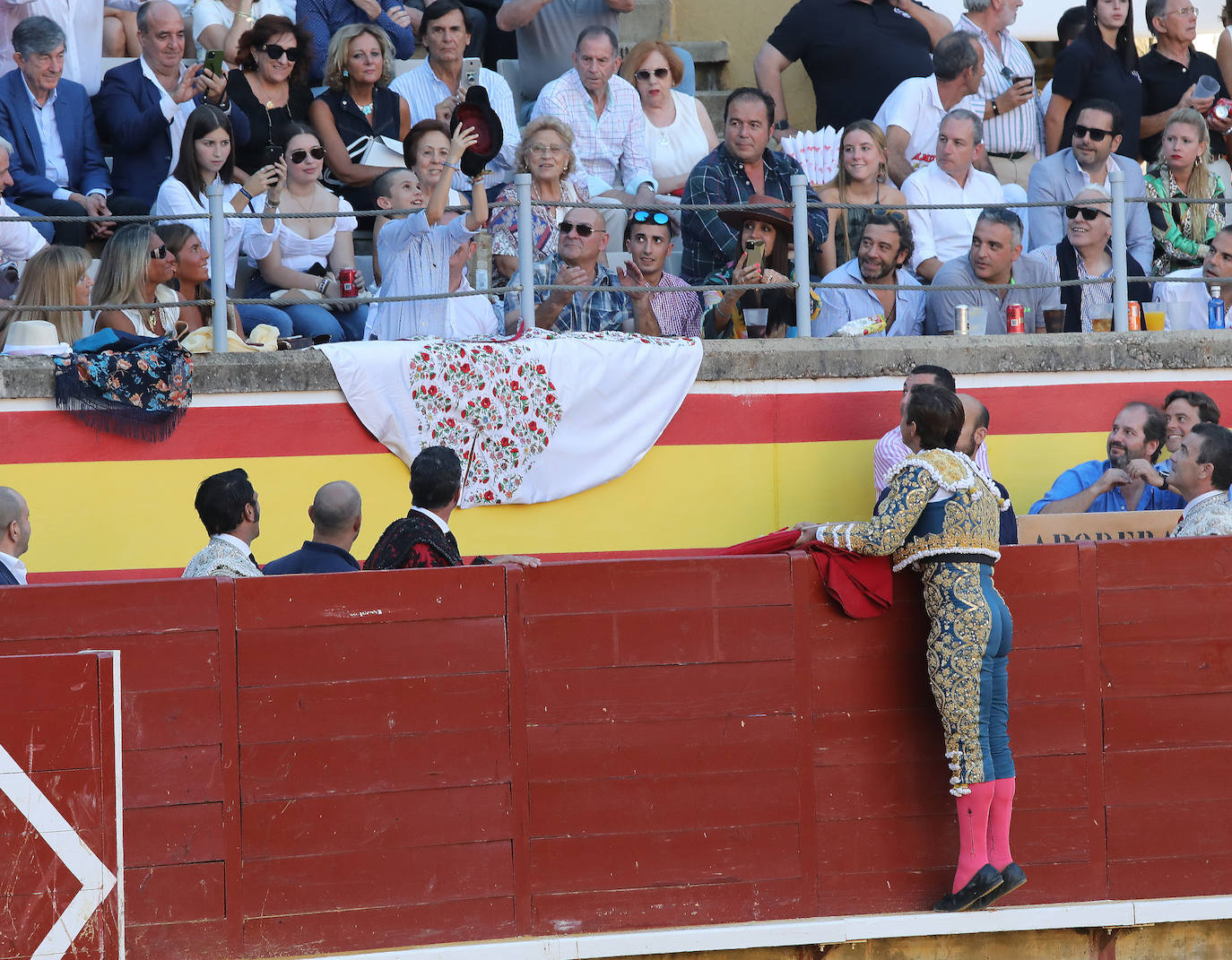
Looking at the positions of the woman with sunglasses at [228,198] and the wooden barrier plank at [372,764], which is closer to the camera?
the wooden barrier plank at [372,764]

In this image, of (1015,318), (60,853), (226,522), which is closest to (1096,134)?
(1015,318)

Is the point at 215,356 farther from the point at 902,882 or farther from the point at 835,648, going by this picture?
the point at 902,882

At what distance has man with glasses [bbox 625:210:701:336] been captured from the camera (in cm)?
779

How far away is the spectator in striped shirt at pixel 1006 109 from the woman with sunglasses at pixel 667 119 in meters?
1.55

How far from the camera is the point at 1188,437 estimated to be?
623cm

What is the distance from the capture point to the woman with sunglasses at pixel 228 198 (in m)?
7.66

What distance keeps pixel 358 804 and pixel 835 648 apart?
62.1 inches

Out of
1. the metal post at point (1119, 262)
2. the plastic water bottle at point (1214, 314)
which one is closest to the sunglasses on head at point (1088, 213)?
the metal post at point (1119, 262)

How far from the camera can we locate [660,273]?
7.88 metres

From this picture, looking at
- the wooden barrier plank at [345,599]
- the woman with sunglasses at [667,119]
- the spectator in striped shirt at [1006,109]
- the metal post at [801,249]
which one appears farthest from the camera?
the spectator in striped shirt at [1006,109]

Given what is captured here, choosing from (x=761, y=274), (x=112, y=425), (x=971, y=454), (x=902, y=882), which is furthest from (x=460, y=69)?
(x=902, y=882)

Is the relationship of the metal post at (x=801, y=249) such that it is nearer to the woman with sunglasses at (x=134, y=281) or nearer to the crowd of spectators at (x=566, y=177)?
the crowd of spectators at (x=566, y=177)

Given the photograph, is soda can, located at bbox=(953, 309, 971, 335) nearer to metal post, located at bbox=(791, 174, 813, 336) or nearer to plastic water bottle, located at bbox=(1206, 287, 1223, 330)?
metal post, located at bbox=(791, 174, 813, 336)

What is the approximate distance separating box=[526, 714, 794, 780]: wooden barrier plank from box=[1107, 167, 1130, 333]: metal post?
3.19m
